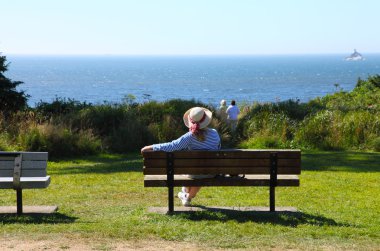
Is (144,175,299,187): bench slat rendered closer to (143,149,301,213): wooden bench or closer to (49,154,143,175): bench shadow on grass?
(143,149,301,213): wooden bench

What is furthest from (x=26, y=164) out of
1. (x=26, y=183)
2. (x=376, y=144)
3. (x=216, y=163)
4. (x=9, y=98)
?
(x=9, y=98)

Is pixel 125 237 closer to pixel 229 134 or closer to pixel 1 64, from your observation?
pixel 229 134

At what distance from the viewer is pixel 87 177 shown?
12.7 m

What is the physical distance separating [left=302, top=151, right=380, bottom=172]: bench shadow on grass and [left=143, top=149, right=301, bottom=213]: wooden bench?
21.8 ft

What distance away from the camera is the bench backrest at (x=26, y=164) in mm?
7910

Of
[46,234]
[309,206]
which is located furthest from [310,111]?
[46,234]

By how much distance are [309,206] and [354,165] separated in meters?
6.35

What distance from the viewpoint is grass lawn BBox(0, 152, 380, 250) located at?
6.67 metres

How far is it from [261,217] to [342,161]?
339 inches

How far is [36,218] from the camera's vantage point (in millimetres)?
7777

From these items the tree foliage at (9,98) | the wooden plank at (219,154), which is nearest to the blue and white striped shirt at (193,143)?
the wooden plank at (219,154)

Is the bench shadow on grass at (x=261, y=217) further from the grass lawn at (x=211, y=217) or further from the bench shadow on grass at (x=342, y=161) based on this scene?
the bench shadow on grass at (x=342, y=161)

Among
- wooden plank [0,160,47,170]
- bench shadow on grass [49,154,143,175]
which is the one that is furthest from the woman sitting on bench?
bench shadow on grass [49,154,143,175]

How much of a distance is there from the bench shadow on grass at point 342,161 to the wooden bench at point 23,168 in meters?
7.70
